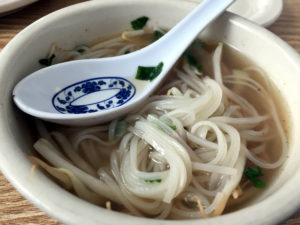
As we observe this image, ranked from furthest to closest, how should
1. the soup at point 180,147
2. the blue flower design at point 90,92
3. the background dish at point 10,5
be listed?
1. the background dish at point 10,5
2. the blue flower design at point 90,92
3. the soup at point 180,147

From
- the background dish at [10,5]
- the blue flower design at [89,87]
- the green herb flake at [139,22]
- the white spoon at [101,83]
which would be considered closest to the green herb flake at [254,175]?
the white spoon at [101,83]

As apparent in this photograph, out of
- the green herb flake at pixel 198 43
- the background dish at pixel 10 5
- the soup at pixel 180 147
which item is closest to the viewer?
the soup at pixel 180 147

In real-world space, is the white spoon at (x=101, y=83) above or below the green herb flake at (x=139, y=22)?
below

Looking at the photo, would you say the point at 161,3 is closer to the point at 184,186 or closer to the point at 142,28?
the point at 142,28

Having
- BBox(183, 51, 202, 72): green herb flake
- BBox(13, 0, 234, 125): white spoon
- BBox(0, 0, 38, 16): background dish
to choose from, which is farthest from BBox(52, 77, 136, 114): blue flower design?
BBox(0, 0, 38, 16): background dish

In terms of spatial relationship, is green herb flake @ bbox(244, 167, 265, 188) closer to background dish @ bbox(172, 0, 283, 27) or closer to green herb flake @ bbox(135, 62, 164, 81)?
green herb flake @ bbox(135, 62, 164, 81)

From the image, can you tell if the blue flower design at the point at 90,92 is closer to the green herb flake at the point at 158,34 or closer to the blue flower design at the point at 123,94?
the blue flower design at the point at 123,94
